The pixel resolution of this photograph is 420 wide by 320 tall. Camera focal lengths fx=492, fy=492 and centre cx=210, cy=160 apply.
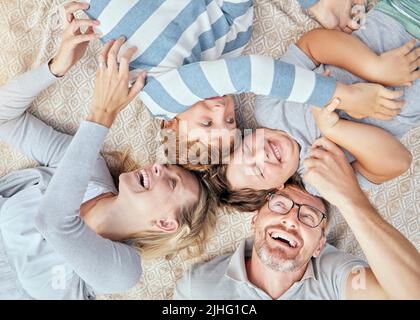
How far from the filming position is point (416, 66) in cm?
Answer: 93

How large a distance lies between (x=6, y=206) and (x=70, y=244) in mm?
244

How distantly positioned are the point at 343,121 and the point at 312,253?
270 millimetres

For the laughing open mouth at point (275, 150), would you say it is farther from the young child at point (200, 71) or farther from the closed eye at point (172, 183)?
the closed eye at point (172, 183)

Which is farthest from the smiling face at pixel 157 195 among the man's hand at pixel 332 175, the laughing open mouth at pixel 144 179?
the man's hand at pixel 332 175

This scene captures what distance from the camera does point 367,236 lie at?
2.96 ft

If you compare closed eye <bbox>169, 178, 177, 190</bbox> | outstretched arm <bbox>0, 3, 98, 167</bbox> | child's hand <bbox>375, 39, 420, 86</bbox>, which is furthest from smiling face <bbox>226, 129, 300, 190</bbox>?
outstretched arm <bbox>0, 3, 98, 167</bbox>

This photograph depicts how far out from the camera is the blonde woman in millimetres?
876

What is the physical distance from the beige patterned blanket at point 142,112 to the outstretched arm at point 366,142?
0.24 feet

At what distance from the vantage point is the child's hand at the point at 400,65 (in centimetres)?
92

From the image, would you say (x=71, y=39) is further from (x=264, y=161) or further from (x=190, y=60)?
(x=264, y=161)
